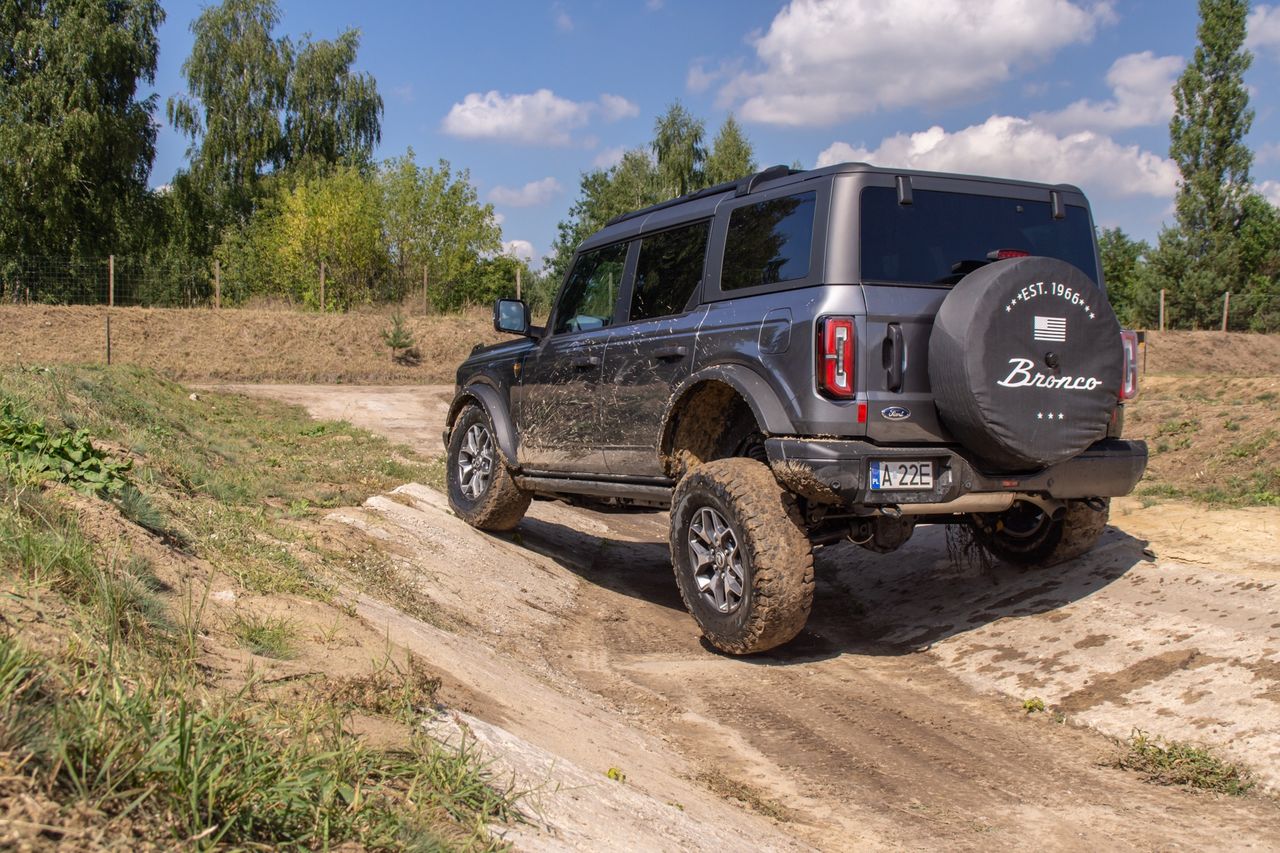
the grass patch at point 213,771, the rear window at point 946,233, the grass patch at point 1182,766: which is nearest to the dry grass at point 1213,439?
the rear window at point 946,233

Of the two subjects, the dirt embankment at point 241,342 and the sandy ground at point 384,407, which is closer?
the sandy ground at point 384,407

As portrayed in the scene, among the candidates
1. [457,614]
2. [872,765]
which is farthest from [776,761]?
[457,614]

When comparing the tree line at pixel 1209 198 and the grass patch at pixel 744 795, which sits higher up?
the tree line at pixel 1209 198

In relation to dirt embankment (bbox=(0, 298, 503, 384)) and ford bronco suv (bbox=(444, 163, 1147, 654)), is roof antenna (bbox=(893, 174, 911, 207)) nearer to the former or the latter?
ford bronco suv (bbox=(444, 163, 1147, 654))

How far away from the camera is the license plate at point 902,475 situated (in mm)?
4781

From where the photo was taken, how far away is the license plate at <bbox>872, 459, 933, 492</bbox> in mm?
4781

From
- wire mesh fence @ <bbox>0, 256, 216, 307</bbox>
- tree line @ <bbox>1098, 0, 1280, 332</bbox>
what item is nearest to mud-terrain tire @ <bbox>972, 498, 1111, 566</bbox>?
wire mesh fence @ <bbox>0, 256, 216, 307</bbox>

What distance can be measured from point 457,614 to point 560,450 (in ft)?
4.81

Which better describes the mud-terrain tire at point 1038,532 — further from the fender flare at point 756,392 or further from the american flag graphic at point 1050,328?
the fender flare at point 756,392

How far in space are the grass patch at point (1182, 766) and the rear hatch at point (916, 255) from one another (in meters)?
1.58

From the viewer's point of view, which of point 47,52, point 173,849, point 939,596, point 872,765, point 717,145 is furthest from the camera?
point 717,145

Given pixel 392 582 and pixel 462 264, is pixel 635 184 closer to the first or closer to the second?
pixel 462 264

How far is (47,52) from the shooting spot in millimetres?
38625

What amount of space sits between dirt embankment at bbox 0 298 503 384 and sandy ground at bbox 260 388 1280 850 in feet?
73.3
